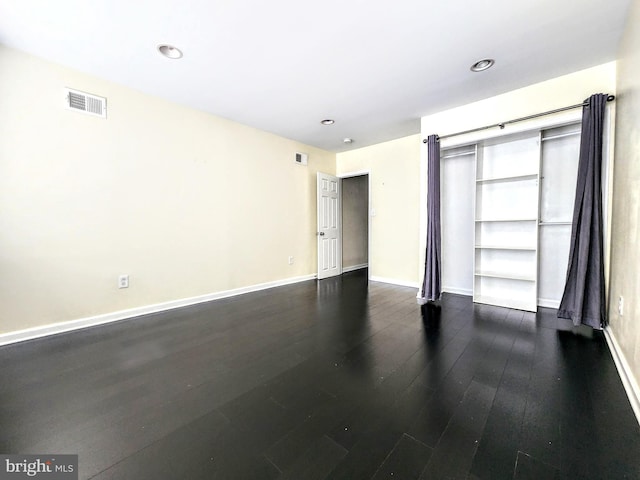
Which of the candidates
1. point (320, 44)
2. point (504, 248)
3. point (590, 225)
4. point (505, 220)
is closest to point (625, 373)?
point (590, 225)

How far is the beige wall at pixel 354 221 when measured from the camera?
5.89 metres

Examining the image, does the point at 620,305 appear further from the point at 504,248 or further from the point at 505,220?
the point at 505,220

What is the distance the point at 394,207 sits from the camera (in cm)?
455

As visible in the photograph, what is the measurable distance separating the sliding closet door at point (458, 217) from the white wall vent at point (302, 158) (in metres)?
2.33

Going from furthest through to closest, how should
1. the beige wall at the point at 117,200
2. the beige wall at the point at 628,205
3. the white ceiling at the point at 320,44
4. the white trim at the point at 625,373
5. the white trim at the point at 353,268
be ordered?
the white trim at the point at 353,268
the beige wall at the point at 117,200
the white ceiling at the point at 320,44
the beige wall at the point at 628,205
the white trim at the point at 625,373

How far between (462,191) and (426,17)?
8.18 ft

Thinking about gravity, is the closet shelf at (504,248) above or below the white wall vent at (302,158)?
below

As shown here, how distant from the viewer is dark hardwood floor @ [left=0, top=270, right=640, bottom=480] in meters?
1.13

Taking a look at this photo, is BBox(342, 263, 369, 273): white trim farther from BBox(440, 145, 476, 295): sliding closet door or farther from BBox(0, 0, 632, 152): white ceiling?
BBox(0, 0, 632, 152): white ceiling

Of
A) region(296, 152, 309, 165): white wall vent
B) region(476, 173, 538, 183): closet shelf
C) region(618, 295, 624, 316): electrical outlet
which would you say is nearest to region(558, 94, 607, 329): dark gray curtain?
region(618, 295, 624, 316): electrical outlet

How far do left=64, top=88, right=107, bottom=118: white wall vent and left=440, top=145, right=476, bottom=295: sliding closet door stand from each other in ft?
14.0

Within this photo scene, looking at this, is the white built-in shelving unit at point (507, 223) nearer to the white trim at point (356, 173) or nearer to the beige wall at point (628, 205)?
the beige wall at point (628, 205)

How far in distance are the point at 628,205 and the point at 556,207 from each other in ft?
4.25

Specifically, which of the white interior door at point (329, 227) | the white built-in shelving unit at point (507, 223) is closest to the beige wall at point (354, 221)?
the white interior door at point (329, 227)
